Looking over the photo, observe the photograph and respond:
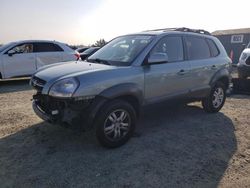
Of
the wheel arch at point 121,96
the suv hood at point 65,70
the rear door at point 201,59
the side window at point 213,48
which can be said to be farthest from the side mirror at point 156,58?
the side window at point 213,48

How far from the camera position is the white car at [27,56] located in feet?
34.3

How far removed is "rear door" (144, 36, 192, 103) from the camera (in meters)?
4.90

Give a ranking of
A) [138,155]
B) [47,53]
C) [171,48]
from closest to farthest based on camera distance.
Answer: [138,155], [171,48], [47,53]

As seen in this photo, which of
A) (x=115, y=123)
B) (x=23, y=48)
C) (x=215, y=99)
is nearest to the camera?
(x=115, y=123)

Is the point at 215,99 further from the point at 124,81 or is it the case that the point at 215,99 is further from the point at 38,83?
the point at 38,83

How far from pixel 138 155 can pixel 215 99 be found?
10.4ft

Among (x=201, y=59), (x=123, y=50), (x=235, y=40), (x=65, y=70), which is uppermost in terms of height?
(x=235, y=40)

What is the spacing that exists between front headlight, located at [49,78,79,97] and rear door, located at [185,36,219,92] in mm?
2699

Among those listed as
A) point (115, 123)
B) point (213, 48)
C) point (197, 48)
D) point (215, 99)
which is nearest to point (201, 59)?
point (197, 48)

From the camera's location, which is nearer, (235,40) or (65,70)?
(65,70)

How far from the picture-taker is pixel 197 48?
603 cm

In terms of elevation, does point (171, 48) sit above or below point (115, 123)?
above

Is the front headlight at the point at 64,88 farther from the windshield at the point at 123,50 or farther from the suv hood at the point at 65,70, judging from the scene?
the windshield at the point at 123,50

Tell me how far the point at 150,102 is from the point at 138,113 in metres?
0.30
